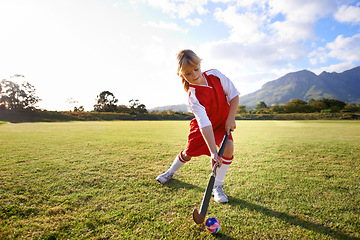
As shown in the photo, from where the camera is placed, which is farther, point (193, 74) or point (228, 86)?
point (228, 86)

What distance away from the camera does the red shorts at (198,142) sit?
9.20ft

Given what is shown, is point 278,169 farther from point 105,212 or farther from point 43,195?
point 43,195

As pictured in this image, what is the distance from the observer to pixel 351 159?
4805mm

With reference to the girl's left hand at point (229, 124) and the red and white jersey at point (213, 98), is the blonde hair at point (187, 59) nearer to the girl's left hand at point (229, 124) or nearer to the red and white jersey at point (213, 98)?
the red and white jersey at point (213, 98)

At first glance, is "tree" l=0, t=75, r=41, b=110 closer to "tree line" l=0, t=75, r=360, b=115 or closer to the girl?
"tree line" l=0, t=75, r=360, b=115

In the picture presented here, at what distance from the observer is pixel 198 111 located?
7.72ft

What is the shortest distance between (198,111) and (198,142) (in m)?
0.68

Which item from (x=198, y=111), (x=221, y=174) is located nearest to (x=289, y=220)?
(x=221, y=174)

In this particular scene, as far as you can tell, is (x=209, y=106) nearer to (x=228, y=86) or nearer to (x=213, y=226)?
(x=228, y=86)

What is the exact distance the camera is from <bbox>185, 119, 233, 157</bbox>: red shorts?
2.80 metres

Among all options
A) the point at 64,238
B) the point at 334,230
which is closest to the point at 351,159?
the point at 334,230

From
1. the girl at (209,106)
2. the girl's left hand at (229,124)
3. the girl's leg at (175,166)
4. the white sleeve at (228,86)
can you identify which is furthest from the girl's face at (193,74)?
the girl's leg at (175,166)

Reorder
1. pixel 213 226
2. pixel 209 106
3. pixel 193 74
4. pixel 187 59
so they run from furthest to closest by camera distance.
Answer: pixel 209 106, pixel 193 74, pixel 187 59, pixel 213 226

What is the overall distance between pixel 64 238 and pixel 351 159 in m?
6.63
